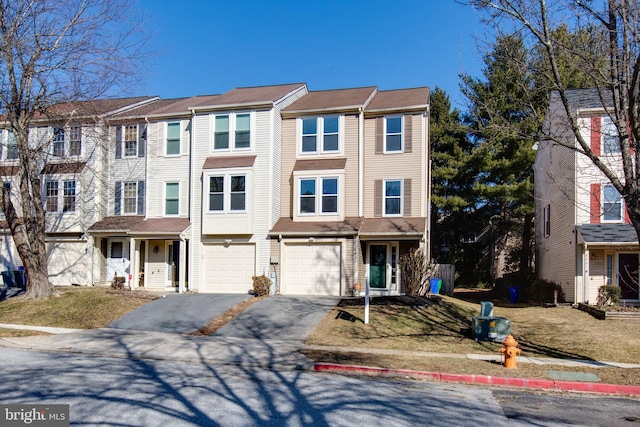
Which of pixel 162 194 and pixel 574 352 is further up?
pixel 162 194

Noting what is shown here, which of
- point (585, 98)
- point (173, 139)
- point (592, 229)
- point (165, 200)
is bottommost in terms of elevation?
point (592, 229)

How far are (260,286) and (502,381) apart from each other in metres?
11.5

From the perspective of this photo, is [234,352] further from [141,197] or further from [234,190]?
[141,197]

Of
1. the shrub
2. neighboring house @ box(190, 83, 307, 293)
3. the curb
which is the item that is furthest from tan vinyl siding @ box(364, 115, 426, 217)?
the curb

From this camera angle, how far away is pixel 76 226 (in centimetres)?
2431

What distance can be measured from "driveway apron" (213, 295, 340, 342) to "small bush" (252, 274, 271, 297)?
812 millimetres

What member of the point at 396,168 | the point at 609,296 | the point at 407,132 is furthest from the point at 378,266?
the point at 609,296

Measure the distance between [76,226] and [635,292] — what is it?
23.8m

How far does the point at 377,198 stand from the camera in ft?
71.9

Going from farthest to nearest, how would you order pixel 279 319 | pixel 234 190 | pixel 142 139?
pixel 142 139 < pixel 234 190 < pixel 279 319

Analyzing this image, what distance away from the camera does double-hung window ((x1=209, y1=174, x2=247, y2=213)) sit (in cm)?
2150

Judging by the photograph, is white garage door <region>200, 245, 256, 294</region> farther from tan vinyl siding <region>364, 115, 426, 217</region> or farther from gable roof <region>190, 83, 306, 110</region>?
gable roof <region>190, 83, 306, 110</region>

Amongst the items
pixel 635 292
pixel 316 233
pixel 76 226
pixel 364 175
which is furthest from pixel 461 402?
pixel 76 226

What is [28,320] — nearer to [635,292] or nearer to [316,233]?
[316,233]
